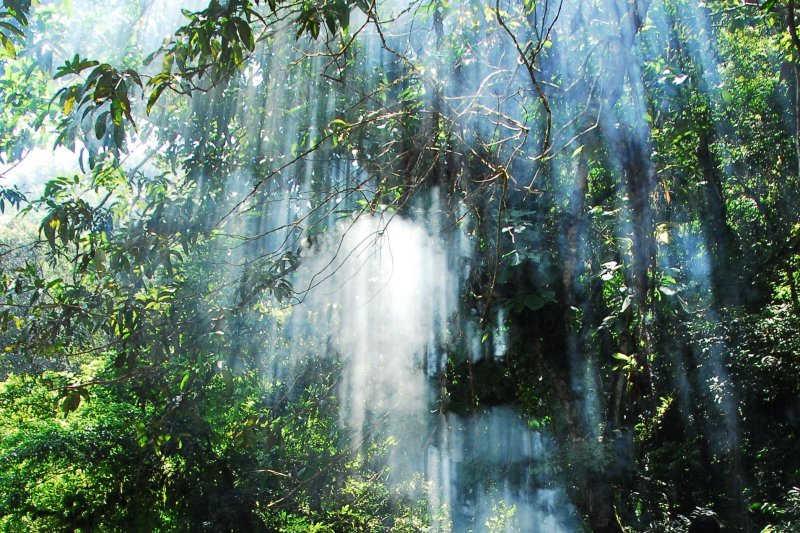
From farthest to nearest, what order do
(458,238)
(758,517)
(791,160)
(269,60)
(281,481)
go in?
1. (791,160)
2. (281,481)
3. (758,517)
4. (269,60)
5. (458,238)

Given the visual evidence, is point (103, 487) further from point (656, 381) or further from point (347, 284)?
point (656, 381)

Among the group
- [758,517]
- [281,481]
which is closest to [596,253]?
[758,517]

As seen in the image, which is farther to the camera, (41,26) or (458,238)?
(41,26)

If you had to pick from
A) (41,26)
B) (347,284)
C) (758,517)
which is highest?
(41,26)

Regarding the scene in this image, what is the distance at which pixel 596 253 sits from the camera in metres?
3.52

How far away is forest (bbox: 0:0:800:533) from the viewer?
10.6 feet

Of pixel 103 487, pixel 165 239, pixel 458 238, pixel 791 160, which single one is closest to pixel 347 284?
pixel 458 238

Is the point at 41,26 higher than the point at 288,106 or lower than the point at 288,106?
higher

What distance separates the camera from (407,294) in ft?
12.3

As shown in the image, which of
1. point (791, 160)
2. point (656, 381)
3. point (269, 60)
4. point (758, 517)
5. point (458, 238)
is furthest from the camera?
point (791, 160)

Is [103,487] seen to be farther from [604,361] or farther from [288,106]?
[604,361]

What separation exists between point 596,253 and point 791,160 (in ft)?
11.3

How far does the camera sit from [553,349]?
3.61 metres

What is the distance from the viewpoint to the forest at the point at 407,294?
322cm
